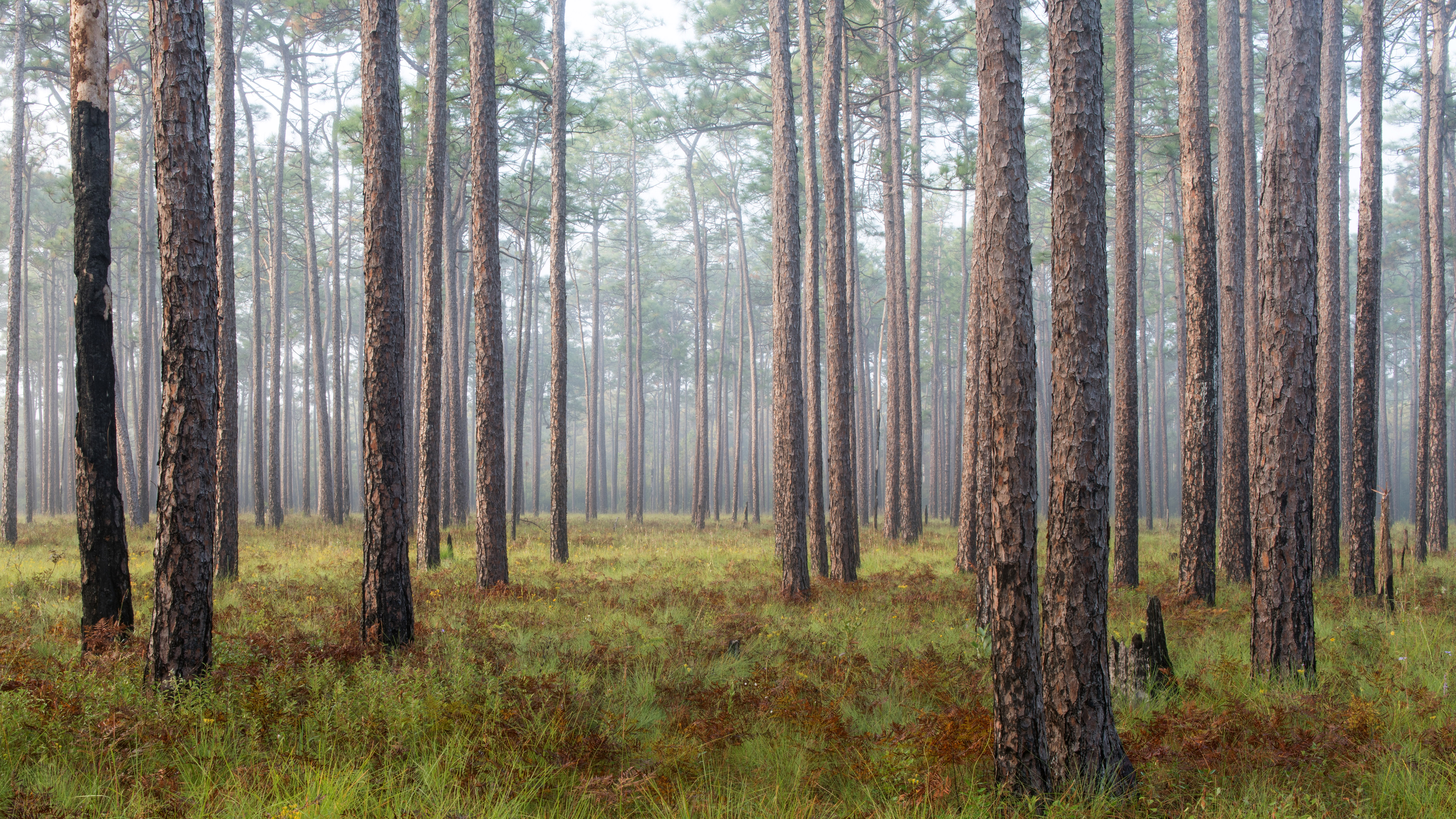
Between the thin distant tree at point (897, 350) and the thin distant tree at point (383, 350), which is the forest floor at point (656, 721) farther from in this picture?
the thin distant tree at point (897, 350)

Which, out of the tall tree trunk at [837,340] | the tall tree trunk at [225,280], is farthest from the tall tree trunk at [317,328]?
the tall tree trunk at [837,340]

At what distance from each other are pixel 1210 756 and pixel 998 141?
366cm

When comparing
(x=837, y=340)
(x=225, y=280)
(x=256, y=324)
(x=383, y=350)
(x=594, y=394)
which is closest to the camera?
(x=383, y=350)

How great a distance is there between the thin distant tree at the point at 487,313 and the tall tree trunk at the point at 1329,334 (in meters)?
10.9

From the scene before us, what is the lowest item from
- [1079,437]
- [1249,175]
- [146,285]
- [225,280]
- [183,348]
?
[1079,437]

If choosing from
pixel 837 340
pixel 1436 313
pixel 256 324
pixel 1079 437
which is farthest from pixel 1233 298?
pixel 256 324

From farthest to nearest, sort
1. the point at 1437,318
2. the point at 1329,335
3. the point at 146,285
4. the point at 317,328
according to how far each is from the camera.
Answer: the point at 317,328 < the point at 146,285 < the point at 1437,318 < the point at 1329,335

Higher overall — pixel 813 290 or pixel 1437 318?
pixel 813 290

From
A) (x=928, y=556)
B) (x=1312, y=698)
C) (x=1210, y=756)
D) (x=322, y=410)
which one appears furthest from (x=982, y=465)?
(x=322, y=410)

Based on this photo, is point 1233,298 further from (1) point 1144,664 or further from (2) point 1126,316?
(1) point 1144,664

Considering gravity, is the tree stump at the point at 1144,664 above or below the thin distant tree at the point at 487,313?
below

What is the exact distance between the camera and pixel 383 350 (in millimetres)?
6684

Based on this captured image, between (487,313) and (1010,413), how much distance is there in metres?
7.76

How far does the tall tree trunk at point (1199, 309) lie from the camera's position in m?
9.22
